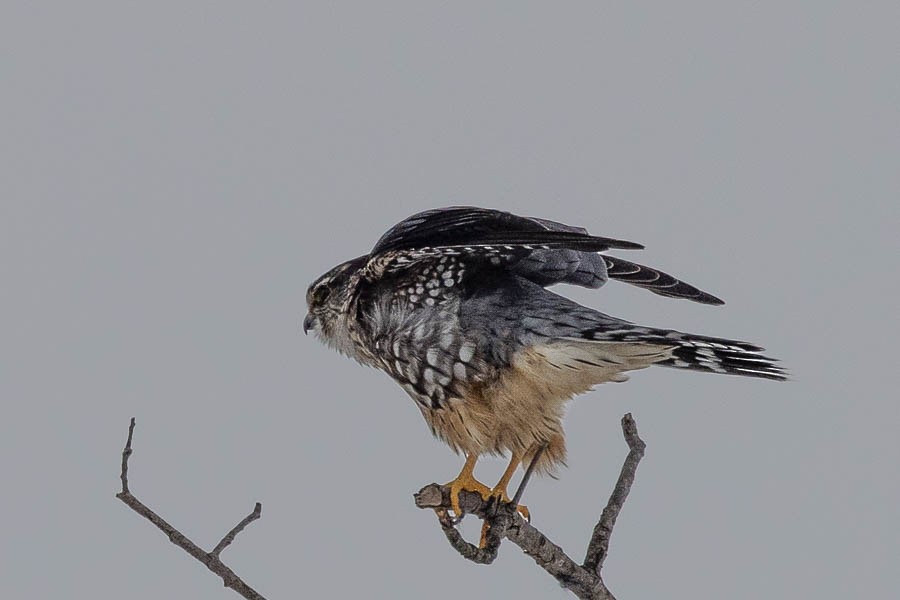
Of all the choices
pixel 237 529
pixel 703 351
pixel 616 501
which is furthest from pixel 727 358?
pixel 237 529

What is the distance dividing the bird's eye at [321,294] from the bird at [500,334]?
0.24 m

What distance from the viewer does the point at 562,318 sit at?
3.00 m

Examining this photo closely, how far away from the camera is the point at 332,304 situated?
3639 millimetres

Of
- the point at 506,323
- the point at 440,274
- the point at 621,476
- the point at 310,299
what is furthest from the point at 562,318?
the point at 310,299

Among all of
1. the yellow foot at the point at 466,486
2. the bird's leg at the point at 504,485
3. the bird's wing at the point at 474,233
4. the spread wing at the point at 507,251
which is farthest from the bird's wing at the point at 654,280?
the yellow foot at the point at 466,486

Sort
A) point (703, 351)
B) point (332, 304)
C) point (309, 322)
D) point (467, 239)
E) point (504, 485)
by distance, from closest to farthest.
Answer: point (703, 351), point (467, 239), point (504, 485), point (332, 304), point (309, 322)

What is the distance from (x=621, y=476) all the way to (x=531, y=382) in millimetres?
525

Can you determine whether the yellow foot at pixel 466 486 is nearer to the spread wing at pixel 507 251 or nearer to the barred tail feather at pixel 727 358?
the spread wing at pixel 507 251

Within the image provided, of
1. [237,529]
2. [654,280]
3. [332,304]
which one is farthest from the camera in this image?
[332,304]

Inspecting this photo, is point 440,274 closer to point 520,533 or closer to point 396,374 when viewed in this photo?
point 396,374

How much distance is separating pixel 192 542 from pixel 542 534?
102cm

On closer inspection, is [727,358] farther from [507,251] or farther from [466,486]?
[466,486]

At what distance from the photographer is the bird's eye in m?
3.67

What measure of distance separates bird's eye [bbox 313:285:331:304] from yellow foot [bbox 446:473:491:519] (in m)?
0.85
